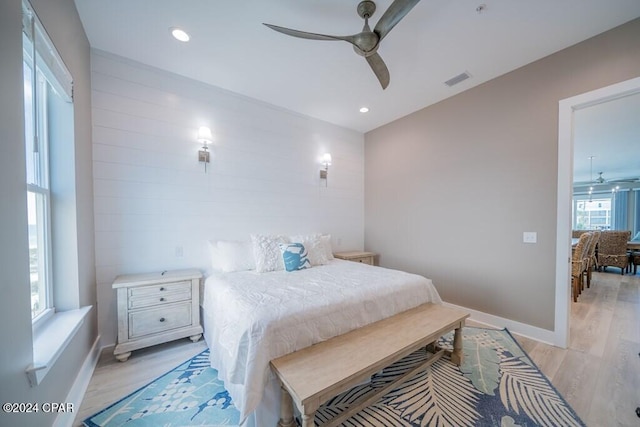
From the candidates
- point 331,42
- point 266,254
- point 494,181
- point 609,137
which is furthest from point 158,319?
point 609,137

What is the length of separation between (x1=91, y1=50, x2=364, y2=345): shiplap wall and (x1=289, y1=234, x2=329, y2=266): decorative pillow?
42 cm

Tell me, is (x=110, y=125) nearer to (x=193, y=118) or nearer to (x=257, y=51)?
(x=193, y=118)

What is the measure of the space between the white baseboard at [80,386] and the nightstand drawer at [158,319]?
1.02 feet

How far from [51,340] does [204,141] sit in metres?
2.24

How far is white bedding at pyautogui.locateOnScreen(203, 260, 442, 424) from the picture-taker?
142 cm

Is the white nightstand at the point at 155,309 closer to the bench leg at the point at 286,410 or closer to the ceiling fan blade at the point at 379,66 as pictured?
the bench leg at the point at 286,410

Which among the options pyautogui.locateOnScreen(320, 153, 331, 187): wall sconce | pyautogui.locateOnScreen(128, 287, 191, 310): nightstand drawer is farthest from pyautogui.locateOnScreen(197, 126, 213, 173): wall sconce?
pyautogui.locateOnScreen(320, 153, 331, 187): wall sconce

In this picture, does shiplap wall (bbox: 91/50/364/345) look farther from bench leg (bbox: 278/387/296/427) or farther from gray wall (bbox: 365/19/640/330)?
bench leg (bbox: 278/387/296/427)

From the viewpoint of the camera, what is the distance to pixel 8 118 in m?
1.00

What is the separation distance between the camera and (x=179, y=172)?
2.78 m

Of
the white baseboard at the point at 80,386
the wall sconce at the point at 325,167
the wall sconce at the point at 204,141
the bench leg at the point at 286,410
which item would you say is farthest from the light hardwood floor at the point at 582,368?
the wall sconce at the point at 325,167

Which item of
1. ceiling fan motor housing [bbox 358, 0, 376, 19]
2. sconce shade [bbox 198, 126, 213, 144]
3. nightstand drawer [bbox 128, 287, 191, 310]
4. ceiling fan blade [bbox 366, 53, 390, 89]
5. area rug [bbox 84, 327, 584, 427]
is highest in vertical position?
ceiling fan motor housing [bbox 358, 0, 376, 19]

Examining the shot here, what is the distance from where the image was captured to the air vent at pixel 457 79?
9.10 feet

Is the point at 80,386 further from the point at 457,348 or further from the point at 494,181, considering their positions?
the point at 494,181
